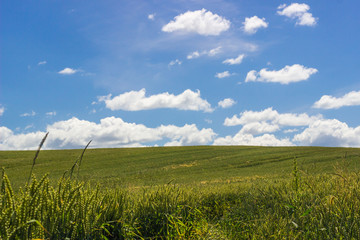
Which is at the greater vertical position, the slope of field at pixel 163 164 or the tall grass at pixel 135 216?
the tall grass at pixel 135 216

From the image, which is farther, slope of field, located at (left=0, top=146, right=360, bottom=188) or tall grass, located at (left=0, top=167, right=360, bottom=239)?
slope of field, located at (left=0, top=146, right=360, bottom=188)

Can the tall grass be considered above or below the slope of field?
above

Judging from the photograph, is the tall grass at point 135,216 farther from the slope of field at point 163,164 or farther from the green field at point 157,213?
the slope of field at point 163,164

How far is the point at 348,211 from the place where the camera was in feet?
16.9

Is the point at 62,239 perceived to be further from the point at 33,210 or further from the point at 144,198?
the point at 144,198

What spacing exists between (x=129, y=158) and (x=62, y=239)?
40060mm

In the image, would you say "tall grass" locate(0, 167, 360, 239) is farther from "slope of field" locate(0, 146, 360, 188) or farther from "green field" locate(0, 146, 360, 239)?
"slope of field" locate(0, 146, 360, 188)

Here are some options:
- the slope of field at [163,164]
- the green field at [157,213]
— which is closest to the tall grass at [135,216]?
the green field at [157,213]

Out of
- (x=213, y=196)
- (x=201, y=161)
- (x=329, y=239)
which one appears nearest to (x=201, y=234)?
(x=329, y=239)

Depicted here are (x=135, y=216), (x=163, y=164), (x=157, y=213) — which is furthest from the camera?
(x=163, y=164)

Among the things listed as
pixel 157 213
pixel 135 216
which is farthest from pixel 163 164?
pixel 135 216

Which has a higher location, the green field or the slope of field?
the green field

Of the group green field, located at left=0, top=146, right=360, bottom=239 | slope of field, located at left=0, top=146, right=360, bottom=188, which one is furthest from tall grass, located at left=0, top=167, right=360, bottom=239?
slope of field, located at left=0, top=146, right=360, bottom=188

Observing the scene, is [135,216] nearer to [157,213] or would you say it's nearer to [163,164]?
[157,213]
